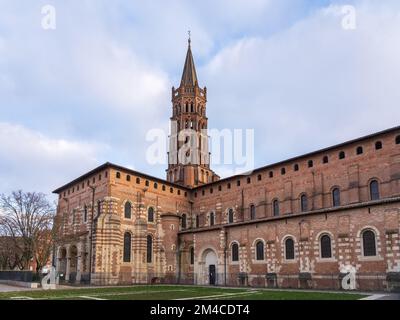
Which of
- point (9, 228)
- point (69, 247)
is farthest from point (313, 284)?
point (9, 228)

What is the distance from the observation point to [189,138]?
2657 inches

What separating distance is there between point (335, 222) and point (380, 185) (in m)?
6.38

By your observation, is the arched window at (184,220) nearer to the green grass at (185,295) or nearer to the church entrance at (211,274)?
the church entrance at (211,274)

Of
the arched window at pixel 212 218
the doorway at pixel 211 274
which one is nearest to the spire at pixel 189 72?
the arched window at pixel 212 218

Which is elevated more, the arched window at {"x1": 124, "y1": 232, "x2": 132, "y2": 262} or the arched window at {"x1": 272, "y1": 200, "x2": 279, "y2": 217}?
the arched window at {"x1": 272, "y1": 200, "x2": 279, "y2": 217}

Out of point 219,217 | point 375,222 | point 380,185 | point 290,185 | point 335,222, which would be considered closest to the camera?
point 375,222

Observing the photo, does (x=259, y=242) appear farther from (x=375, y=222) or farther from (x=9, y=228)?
(x=9, y=228)

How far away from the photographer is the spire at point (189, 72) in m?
71.8

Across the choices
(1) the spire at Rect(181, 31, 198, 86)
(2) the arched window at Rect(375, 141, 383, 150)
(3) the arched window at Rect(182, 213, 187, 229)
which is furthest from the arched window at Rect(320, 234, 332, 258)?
(1) the spire at Rect(181, 31, 198, 86)

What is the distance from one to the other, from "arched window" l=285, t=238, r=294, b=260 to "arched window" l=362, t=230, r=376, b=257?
22.5 ft

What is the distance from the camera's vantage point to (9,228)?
45.9 meters

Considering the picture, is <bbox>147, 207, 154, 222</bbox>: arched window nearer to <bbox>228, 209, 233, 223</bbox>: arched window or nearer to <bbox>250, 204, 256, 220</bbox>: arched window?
<bbox>228, 209, 233, 223</bbox>: arched window

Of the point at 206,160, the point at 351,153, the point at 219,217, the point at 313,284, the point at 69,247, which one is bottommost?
the point at 313,284

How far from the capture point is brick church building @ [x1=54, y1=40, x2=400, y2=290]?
1225 inches
